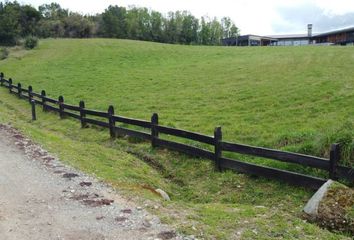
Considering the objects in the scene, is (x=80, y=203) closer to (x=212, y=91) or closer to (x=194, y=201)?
(x=194, y=201)

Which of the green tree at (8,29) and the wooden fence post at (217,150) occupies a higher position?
the green tree at (8,29)

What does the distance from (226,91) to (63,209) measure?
14.7 metres

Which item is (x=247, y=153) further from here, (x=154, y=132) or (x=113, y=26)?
(x=113, y=26)

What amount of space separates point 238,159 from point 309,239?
4.47 m

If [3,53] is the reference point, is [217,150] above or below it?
below

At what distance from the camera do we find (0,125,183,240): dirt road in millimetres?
5766

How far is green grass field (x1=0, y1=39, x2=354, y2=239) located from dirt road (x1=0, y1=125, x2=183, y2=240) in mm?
531

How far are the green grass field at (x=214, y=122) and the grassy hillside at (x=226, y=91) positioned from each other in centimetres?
6

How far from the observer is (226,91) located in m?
20.3

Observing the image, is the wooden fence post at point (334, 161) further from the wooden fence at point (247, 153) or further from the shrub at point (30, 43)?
the shrub at point (30, 43)

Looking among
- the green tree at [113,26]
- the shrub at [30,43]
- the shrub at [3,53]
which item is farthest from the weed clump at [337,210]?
the green tree at [113,26]

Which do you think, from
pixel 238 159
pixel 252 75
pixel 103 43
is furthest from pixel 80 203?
pixel 103 43

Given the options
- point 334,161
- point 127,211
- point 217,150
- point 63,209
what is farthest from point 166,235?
point 217,150

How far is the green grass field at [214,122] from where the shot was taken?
6.76 meters
